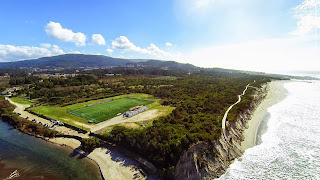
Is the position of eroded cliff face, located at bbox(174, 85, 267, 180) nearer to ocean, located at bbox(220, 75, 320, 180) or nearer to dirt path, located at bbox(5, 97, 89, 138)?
ocean, located at bbox(220, 75, 320, 180)

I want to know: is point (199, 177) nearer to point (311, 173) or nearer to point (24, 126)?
point (311, 173)

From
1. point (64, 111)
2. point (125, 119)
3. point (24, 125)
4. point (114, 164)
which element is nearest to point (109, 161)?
point (114, 164)

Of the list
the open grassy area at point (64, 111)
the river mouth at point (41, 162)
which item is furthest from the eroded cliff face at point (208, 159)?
the open grassy area at point (64, 111)

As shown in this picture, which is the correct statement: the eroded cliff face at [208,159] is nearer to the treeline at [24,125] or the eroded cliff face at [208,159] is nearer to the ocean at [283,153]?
the ocean at [283,153]

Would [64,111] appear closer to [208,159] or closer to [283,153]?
[208,159]

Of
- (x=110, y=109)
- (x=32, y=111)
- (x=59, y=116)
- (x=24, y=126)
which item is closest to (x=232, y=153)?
(x=110, y=109)
